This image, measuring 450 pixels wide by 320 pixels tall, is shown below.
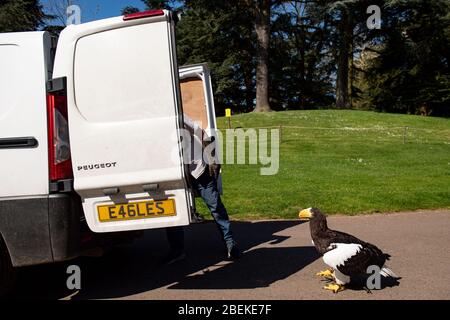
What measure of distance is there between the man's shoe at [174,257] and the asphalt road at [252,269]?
3.7 inches

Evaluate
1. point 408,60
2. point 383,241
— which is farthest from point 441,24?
point 383,241

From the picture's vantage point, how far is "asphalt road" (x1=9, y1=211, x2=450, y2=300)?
174 inches

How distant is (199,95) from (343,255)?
3117mm

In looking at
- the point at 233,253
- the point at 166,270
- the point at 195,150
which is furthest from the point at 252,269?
the point at 195,150

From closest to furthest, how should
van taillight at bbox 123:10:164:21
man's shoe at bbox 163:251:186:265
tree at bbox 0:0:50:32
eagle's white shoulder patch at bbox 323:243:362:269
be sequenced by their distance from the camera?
1. van taillight at bbox 123:10:164:21
2. eagle's white shoulder patch at bbox 323:243:362:269
3. man's shoe at bbox 163:251:186:265
4. tree at bbox 0:0:50:32

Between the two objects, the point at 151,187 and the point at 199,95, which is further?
the point at 199,95

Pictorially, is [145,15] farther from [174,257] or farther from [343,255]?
[174,257]

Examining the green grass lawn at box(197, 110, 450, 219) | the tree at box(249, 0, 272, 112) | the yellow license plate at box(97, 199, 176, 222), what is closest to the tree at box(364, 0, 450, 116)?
the tree at box(249, 0, 272, 112)

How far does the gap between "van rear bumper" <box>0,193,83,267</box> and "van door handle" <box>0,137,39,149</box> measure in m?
0.45

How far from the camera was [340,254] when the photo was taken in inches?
166

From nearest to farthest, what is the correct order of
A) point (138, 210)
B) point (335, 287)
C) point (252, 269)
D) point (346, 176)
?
1. point (138, 210)
2. point (335, 287)
3. point (252, 269)
4. point (346, 176)

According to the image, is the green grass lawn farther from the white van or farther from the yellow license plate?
the white van
